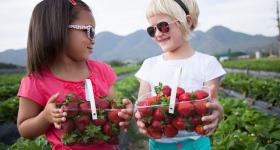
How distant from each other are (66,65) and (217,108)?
0.91 meters

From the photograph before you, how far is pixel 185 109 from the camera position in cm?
183

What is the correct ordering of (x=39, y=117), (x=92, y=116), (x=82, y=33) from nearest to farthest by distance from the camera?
1. (x=92, y=116)
2. (x=39, y=117)
3. (x=82, y=33)

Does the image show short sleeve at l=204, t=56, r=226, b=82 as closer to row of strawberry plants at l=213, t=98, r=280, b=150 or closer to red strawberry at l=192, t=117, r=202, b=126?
red strawberry at l=192, t=117, r=202, b=126

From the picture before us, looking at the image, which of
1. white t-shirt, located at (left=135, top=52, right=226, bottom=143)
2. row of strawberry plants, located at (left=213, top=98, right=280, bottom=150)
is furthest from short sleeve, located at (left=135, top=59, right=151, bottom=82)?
row of strawberry plants, located at (left=213, top=98, right=280, bottom=150)

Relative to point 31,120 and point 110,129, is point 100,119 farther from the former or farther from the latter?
point 31,120

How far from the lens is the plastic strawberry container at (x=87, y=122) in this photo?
6.11ft

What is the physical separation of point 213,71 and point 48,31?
97cm

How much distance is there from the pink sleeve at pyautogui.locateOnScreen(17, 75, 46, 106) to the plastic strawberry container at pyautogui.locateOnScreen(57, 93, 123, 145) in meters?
0.30

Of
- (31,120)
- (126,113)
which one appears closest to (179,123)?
(126,113)

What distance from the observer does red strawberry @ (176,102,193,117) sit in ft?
6.00

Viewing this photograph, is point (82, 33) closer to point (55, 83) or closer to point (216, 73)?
point (55, 83)

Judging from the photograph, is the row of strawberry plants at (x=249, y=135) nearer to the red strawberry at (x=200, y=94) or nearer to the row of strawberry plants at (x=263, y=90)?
the red strawberry at (x=200, y=94)

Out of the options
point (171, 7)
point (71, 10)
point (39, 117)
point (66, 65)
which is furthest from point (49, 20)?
point (171, 7)

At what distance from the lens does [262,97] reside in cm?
930
